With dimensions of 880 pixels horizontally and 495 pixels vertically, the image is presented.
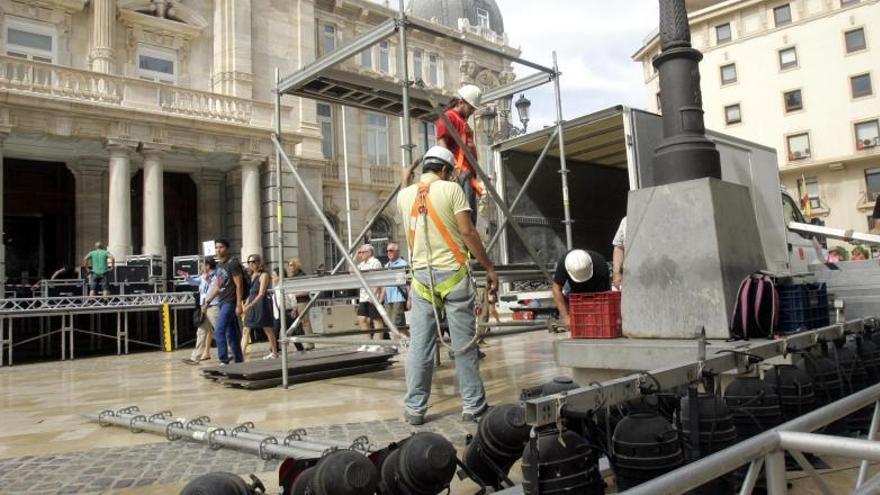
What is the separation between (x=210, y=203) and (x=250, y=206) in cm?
254

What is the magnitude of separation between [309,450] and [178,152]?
683 inches

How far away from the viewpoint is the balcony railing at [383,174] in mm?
28312

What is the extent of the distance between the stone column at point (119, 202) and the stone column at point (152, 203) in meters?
0.62

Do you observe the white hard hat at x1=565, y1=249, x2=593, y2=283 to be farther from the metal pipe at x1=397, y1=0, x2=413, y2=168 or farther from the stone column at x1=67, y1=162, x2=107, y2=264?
the stone column at x1=67, y1=162, x2=107, y2=264

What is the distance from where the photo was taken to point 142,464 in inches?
155

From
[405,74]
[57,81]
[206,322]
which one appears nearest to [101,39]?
[57,81]

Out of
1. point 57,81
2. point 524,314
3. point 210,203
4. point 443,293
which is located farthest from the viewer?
point 210,203

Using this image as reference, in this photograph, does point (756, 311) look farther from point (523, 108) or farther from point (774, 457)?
point (523, 108)

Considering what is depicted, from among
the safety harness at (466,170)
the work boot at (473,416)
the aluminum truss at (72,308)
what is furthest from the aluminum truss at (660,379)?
the aluminum truss at (72,308)

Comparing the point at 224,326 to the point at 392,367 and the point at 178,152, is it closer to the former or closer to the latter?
the point at 392,367

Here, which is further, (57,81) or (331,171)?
(331,171)

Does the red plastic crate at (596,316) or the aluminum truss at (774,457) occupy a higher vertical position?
the red plastic crate at (596,316)

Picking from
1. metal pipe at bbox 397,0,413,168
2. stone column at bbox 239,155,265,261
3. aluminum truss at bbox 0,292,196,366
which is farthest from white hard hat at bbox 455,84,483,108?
stone column at bbox 239,155,265,261

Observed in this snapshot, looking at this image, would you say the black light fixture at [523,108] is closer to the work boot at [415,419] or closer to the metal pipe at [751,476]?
the work boot at [415,419]
